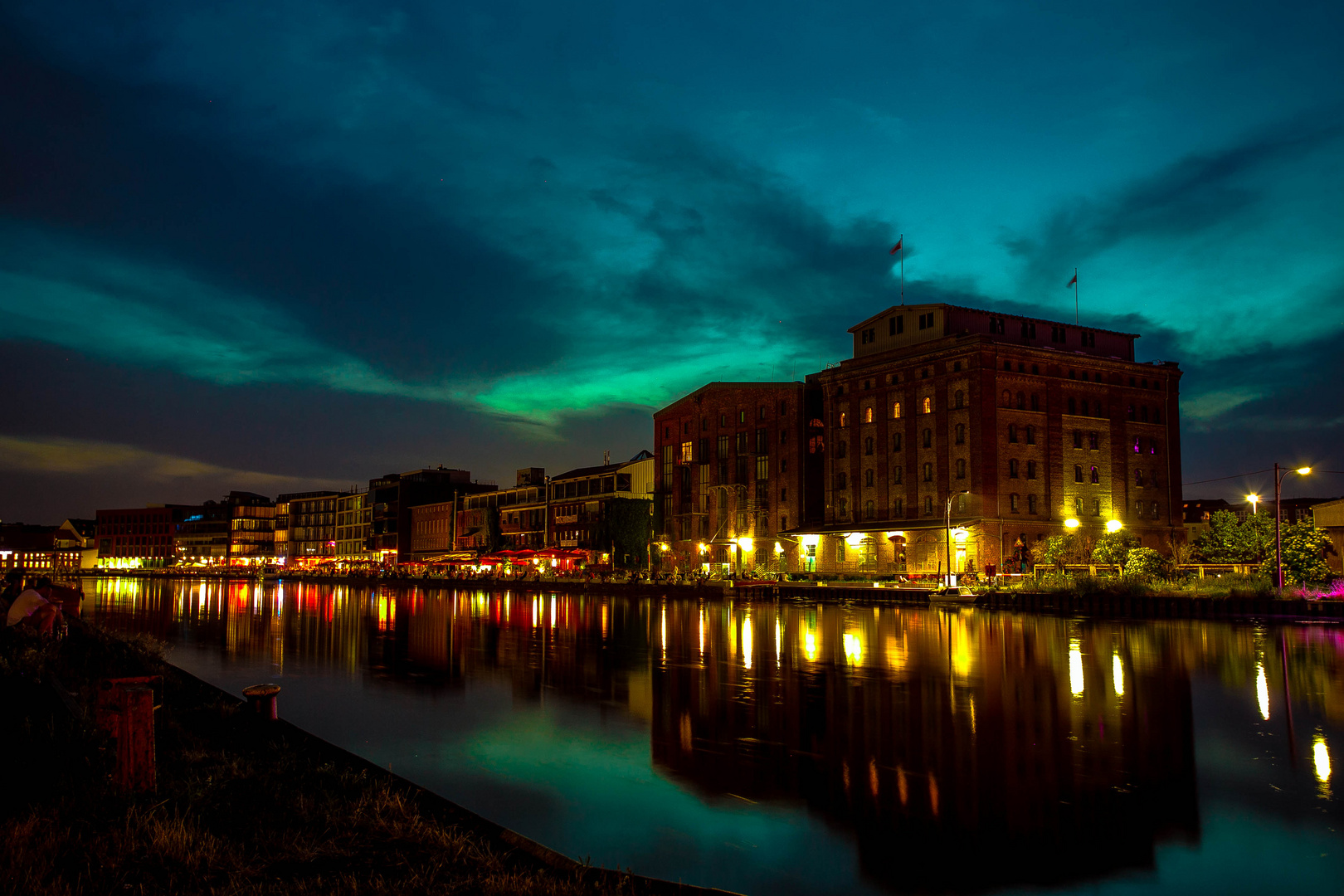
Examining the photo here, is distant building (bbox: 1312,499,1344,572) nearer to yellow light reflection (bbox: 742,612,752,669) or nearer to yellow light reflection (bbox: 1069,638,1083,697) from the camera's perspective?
yellow light reflection (bbox: 1069,638,1083,697)

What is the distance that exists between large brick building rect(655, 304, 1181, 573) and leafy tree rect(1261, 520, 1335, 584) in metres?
24.4

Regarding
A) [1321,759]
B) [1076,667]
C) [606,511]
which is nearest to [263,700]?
[1321,759]

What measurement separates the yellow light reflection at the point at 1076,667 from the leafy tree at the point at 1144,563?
22013 mm

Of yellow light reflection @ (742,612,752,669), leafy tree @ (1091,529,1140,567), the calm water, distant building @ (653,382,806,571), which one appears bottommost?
yellow light reflection @ (742,612,752,669)

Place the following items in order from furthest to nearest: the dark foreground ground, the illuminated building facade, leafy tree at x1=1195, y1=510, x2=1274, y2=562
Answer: the illuminated building facade
leafy tree at x1=1195, y1=510, x2=1274, y2=562
the dark foreground ground

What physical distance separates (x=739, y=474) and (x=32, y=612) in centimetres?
7383

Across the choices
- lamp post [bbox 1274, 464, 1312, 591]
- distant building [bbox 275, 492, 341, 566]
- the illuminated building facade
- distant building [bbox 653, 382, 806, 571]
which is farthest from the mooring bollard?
distant building [bbox 275, 492, 341, 566]

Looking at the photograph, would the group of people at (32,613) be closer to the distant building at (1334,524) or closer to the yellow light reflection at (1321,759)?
the yellow light reflection at (1321,759)

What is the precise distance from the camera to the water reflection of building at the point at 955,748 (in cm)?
885

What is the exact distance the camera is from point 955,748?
12.7 meters

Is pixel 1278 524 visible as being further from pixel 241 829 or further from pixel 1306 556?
pixel 241 829

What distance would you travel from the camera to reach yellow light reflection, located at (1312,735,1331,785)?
1138 cm

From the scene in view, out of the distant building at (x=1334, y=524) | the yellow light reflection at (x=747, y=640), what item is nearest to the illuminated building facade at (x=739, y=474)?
the yellow light reflection at (x=747, y=640)

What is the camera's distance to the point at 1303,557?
1657 inches
